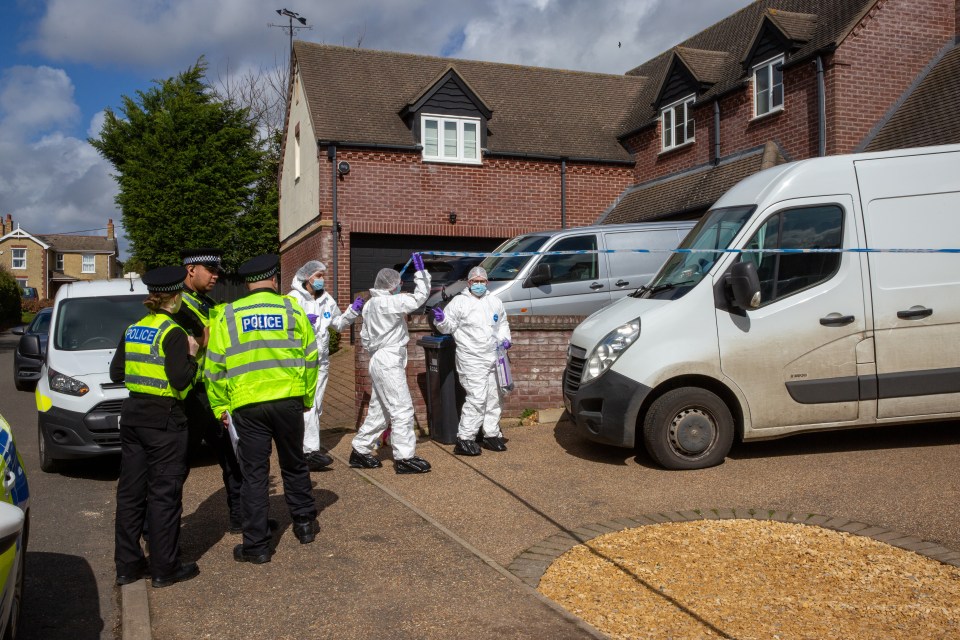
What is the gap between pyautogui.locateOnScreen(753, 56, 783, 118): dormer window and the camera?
1709 cm

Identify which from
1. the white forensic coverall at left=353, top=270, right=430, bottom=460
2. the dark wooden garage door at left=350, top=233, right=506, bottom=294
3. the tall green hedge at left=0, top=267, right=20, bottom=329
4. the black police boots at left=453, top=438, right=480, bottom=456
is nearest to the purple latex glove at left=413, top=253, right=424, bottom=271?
the white forensic coverall at left=353, top=270, right=430, bottom=460

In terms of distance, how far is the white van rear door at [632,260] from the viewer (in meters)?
11.9

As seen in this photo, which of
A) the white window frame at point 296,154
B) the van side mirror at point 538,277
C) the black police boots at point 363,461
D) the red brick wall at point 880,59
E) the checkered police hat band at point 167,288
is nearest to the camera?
the checkered police hat band at point 167,288

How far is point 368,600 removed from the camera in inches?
182

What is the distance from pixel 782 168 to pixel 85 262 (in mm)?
85909

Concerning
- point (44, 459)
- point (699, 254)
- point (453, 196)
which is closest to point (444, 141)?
point (453, 196)

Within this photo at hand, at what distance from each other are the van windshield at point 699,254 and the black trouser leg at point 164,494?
14.6 feet

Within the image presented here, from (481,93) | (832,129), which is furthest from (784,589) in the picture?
(481,93)

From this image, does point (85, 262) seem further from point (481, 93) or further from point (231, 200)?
point (481, 93)

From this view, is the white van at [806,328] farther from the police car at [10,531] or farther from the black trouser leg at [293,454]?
the police car at [10,531]

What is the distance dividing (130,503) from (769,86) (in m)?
15.7

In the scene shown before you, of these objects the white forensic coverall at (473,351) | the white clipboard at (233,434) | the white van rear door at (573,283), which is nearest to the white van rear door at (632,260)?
the white van rear door at (573,283)

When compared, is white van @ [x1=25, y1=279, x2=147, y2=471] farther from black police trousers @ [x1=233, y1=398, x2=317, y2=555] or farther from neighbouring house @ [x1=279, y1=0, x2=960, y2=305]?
neighbouring house @ [x1=279, y1=0, x2=960, y2=305]

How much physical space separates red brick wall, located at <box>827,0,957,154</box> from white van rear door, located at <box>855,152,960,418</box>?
8.71 meters
